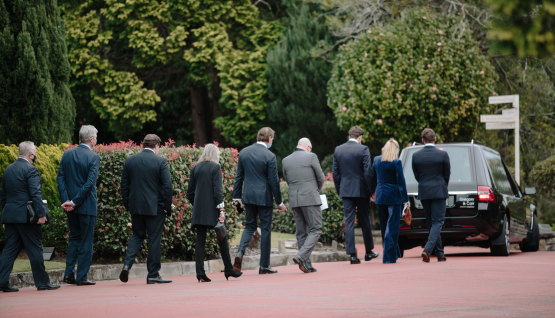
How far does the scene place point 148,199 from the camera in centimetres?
1160

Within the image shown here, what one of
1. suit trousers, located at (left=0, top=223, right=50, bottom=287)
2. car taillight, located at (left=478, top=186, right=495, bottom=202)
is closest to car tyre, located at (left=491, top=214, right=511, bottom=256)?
car taillight, located at (left=478, top=186, right=495, bottom=202)

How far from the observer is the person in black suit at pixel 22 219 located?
11117 millimetres

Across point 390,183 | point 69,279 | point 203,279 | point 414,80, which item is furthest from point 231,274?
point 414,80

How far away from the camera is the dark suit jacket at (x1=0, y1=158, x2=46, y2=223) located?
1116cm

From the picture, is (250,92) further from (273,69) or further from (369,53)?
(369,53)

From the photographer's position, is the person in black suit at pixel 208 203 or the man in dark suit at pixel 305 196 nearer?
the person in black suit at pixel 208 203

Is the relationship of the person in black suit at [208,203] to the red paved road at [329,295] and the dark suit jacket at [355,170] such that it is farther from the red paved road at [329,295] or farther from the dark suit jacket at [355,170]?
the dark suit jacket at [355,170]

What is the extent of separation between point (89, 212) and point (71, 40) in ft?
66.0

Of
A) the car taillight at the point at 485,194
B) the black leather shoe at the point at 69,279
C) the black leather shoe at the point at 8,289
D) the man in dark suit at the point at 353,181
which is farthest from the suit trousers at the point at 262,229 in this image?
the car taillight at the point at 485,194

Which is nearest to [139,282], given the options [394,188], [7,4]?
[394,188]

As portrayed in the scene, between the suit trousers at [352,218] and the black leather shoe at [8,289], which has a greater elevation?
the suit trousers at [352,218]

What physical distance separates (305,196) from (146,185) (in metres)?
2.42

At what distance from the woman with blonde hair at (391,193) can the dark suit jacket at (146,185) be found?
3635 millimetres

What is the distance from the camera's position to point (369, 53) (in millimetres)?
25234
